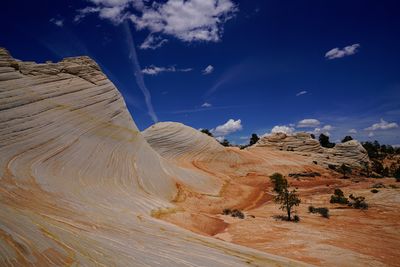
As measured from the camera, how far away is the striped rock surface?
7.92 meters

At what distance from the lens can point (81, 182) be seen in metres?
16.2

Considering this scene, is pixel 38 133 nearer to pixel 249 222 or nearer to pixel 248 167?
pixel 249 222

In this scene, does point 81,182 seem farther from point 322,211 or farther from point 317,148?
point 317,148

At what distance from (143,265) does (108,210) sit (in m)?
6.43

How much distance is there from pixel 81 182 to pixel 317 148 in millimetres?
65804

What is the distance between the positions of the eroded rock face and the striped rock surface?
45618mm

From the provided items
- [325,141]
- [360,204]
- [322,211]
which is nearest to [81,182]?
[322,211]

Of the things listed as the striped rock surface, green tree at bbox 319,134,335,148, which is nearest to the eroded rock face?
green tree at bbox 319,134,335,148

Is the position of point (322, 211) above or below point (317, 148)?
below

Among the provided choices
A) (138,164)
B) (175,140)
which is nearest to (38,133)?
(138,164)

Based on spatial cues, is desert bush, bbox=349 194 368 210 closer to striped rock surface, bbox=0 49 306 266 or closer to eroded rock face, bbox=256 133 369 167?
striped rock surface, bbox=0 49 306 266

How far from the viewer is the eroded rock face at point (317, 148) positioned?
67562mm

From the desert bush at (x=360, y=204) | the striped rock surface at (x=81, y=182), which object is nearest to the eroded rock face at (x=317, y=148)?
the desert bush at (x=360, y=204)

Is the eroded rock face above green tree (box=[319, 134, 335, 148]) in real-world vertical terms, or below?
below
